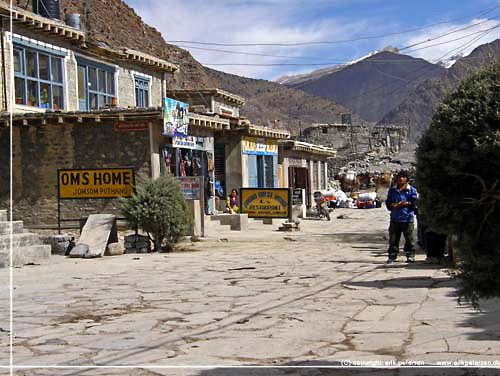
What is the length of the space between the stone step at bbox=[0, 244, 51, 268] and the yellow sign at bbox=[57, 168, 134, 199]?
5.36 metres

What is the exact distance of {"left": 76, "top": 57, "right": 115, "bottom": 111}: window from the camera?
24031 mm

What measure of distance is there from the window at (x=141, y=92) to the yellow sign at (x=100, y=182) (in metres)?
9.54

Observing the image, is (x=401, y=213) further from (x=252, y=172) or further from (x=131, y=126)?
(x=252, y=172)

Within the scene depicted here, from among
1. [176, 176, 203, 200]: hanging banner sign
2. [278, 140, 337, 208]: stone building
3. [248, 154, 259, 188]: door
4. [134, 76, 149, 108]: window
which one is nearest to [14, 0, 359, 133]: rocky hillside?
[278, 140, 337, 208]: stone building

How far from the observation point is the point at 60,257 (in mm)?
13914

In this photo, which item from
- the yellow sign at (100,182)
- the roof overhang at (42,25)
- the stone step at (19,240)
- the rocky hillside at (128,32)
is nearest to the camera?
the stone step at (19,240)

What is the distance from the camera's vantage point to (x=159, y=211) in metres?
14.5

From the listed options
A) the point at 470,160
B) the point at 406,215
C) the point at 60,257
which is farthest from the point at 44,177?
the point at 470,160

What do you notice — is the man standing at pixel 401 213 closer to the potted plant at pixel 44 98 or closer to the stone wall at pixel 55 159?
the stone wall at pixel 55 159

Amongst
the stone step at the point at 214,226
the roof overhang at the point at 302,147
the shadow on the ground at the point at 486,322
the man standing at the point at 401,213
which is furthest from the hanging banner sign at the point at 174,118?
the shadow on the ground at the point at 486,322

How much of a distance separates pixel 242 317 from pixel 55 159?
14.9 metres

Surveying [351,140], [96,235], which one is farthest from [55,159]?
[351,140]

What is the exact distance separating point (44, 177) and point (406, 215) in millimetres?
13149

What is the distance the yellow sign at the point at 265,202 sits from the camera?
21656mm
